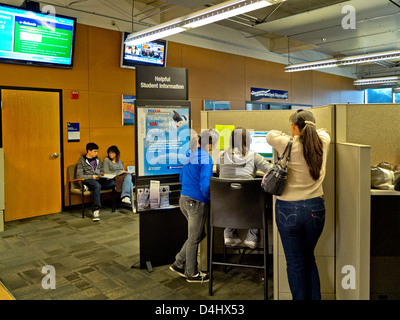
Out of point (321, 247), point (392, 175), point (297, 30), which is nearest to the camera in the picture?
point (392, 175)

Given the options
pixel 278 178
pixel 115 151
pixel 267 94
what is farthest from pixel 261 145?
pixel 267 94

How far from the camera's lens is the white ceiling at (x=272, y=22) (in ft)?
18.6

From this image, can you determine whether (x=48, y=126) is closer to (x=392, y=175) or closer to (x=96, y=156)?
(x=96, y=156)

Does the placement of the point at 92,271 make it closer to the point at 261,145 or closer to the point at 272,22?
the point at 261,145

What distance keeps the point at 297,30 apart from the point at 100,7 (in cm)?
356

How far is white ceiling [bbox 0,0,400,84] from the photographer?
18.6 feet

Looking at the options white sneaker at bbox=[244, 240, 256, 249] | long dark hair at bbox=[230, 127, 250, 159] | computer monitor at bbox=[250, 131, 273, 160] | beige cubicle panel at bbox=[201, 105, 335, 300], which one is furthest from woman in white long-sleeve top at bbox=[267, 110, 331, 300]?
computer monitor at bbox=[250, 131, 273, 160]

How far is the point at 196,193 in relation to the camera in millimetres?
3043

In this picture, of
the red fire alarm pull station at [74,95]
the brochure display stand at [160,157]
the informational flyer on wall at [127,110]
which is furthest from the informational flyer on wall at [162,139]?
the informational flyer on wall at [127,110]

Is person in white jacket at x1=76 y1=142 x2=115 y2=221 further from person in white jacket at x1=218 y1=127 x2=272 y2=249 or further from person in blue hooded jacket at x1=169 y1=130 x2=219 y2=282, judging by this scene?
person in white jacket at x1=218 y1=127 x2=272 y2=249

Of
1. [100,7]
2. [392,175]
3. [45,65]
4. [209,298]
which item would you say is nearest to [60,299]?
[209,298]

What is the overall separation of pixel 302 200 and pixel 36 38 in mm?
4644

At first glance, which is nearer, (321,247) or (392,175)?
(392,175)

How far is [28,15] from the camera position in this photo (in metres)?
5.07
